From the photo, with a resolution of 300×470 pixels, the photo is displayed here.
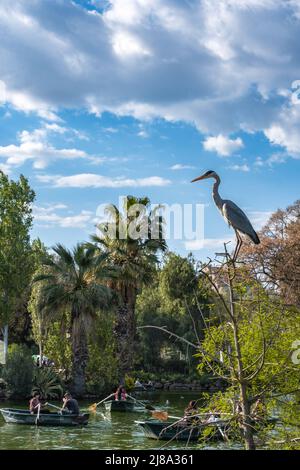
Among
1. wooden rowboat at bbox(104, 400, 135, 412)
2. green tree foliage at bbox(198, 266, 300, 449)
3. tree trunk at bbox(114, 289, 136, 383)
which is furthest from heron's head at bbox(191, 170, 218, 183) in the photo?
tree trunk at bbox(114, 289, 136, 383)

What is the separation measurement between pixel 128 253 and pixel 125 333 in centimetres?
512

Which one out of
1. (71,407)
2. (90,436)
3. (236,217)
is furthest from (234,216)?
(71,407)

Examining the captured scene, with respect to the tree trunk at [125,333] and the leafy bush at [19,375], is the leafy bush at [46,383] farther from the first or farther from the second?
the tree trunk at [125,333]

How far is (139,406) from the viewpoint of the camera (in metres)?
31.8

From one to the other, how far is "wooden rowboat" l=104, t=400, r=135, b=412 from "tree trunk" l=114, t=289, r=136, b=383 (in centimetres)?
Result: 821

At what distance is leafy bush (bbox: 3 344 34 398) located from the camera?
34.7 m

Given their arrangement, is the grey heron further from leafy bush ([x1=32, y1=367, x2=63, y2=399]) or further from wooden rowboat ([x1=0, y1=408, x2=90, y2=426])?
leafy bush ([x1=32, y1=367, x2=63, y2=399])

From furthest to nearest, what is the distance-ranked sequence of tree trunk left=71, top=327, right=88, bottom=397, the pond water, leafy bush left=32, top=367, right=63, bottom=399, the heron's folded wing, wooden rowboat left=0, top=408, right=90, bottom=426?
tree trunk left=71, top=327, right=88, bottom=397 < leafy bush left=32, top=367, right=63, bottom=399 < wooden rowboat left=0, top=408, right=90, bottom=426 < the pond water < the heron's folded wing

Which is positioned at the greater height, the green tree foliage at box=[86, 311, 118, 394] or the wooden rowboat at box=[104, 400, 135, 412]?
the green tree foliage at box=[86, 311, 118, 394]

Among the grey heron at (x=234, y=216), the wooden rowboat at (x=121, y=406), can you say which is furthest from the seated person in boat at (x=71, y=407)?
the grey heron at (x=234, y=216)

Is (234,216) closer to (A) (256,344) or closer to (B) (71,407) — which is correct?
(A) (256,344)

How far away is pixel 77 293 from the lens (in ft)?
116
